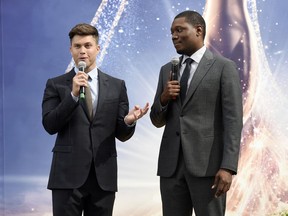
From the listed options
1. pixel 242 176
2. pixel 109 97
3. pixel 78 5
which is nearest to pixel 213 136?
pixel 109 97

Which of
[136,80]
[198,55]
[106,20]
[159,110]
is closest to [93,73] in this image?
[159,110]

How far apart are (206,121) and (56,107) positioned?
711 millimetres

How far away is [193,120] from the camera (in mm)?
2336

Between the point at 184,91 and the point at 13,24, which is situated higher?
the point at 13,24

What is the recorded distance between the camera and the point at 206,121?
2324 millimetres

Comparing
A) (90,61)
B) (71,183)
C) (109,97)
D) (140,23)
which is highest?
(140,23)

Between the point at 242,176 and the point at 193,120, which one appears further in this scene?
the point at 242,176

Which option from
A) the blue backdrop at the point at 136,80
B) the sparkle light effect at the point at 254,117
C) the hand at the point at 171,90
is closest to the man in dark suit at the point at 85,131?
the hand at the point at 171,90

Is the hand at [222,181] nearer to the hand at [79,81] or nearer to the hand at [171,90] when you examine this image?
the hand at [171,90]

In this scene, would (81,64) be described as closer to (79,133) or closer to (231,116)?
(79,133)

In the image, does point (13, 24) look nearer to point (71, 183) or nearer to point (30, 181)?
point (30, 181)

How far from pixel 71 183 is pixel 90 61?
60 centimetres

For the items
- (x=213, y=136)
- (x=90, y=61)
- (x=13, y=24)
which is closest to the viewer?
(x=213, y=136)

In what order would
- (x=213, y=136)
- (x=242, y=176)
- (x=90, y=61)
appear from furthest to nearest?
(x=242, y=176) < (x=90, y=61) < (x=213, y=136)
